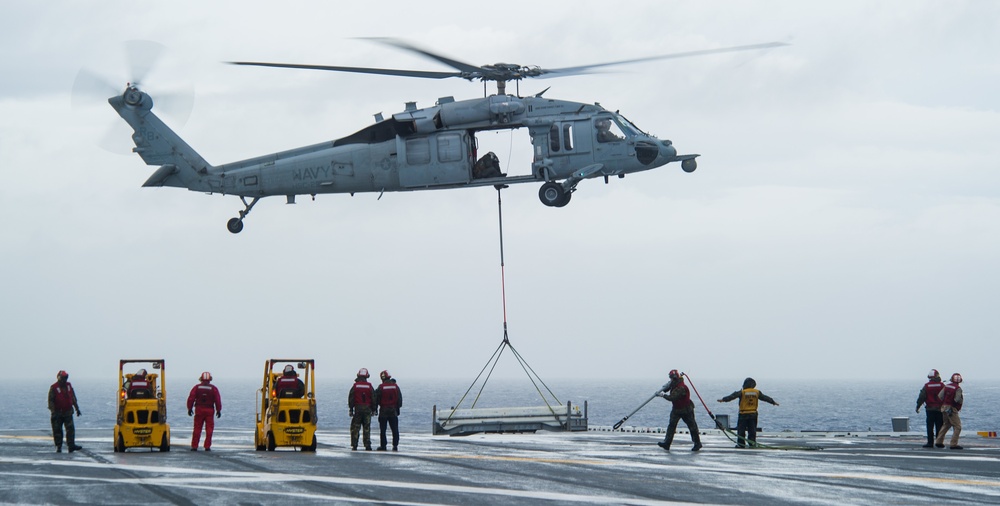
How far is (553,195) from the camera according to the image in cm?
2652

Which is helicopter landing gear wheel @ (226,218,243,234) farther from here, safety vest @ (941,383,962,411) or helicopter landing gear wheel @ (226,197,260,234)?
safety vest @ (941,383,962,411)

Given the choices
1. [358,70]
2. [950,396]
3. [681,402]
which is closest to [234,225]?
[358,70]

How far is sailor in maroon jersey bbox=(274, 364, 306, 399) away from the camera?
21.7 metres

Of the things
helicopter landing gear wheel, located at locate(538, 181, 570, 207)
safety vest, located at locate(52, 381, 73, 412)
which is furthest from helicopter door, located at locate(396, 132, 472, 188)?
safety vest, located at locate(52, 381, 73, 412)

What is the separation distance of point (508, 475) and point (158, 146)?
17.8m

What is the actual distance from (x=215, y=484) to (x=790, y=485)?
8.13 m

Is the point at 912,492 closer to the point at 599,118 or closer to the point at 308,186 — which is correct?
the point at 599,118

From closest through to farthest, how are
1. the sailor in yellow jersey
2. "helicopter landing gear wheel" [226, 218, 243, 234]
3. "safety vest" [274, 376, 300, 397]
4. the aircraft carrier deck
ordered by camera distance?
the aircraft carrier deck, "safety vest" [274, 376, 300, 397], the sailor in yellow jersey, "helicopter landing gear wheel" [226, 218, 243, 234]

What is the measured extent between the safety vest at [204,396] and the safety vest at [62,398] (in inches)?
97.3

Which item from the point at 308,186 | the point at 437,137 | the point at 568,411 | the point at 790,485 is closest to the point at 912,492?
the point at 790,485

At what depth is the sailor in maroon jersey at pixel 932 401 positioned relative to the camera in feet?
77.5

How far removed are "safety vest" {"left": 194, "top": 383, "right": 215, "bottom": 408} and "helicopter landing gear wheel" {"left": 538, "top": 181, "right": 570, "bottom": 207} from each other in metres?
9.04

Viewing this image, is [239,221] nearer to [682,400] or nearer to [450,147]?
[450,147]

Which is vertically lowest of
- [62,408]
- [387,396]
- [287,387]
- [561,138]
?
[62,408]
